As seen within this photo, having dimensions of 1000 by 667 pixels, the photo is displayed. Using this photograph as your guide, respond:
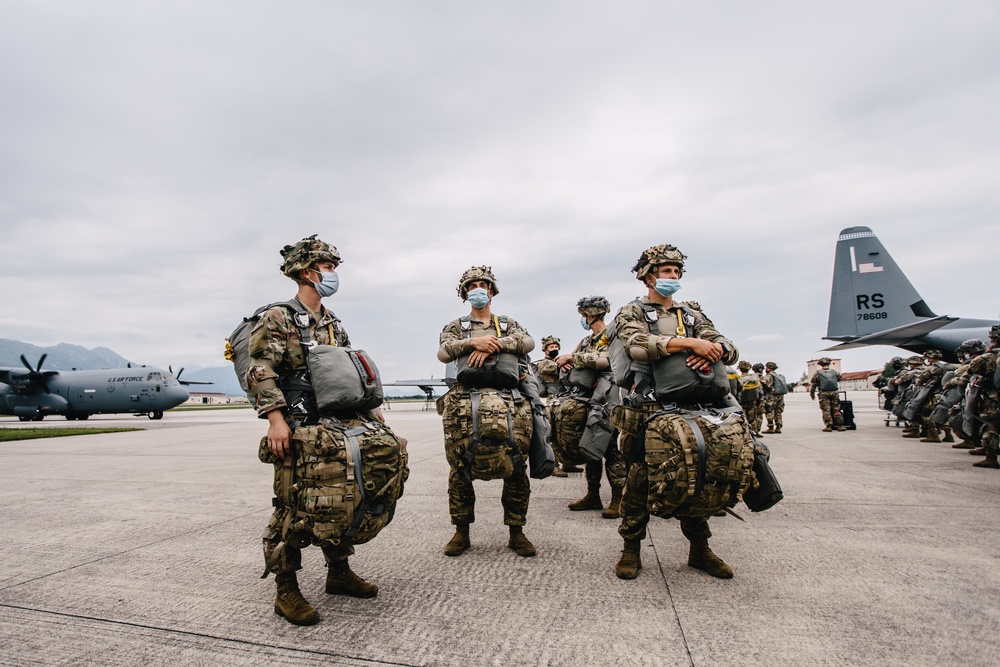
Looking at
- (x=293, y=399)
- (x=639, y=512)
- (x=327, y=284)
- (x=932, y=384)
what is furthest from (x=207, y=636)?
(x=932, y=384)

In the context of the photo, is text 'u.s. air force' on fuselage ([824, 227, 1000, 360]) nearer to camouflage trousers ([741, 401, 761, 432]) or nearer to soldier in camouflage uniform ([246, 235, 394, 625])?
camouflage trousers ([741, 401, 761, 432])

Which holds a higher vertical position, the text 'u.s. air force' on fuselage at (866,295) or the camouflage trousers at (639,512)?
the text 'u.s. air force' on fuselage at (866,295)

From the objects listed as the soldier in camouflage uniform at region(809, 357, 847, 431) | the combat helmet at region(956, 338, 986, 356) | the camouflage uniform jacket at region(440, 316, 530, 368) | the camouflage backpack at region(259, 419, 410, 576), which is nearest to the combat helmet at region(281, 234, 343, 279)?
the camouflage backpack at region(259, 419, 410, 576)

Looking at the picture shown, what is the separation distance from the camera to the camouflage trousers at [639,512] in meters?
3.44

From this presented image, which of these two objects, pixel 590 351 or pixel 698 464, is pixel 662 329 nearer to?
pixel 698 464

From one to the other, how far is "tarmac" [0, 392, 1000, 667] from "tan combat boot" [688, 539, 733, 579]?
0.07 m

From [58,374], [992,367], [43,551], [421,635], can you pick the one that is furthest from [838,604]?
[58,374]

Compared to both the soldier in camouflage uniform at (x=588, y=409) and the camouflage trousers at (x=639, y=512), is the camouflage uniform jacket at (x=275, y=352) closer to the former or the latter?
the camouflage trousers at (x=639, y=512)

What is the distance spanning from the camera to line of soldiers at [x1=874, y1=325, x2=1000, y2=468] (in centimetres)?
786

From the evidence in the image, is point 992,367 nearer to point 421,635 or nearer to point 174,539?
point 421,635

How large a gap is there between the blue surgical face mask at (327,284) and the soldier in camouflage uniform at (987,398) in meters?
9.25

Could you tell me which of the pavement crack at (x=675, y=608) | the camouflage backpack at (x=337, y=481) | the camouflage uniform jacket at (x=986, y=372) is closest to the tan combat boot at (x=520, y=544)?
the pavement crack at (x=675, y=608)

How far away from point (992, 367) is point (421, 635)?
9.31m

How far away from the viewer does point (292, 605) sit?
2.78 meters
